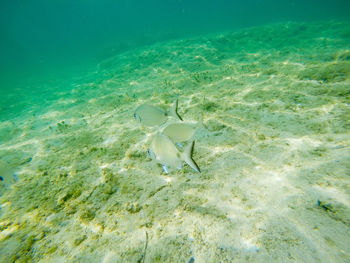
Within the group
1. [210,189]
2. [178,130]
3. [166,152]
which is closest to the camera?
[166,152]

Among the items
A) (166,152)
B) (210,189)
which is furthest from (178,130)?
(210,189)

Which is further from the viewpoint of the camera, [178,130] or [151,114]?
[151,114]

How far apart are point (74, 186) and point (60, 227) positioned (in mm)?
819

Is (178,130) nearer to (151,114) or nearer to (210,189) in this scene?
(151,114)

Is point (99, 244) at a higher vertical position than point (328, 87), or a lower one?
lower

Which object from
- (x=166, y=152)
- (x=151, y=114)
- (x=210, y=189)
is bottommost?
(x=210, y=189)

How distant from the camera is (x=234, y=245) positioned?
1.79m

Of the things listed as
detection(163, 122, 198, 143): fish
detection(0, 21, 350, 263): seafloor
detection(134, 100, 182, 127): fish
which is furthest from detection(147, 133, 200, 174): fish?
detection(0, 21, 350, 263): seafloor

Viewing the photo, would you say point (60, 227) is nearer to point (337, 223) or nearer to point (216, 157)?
point (216, 157)

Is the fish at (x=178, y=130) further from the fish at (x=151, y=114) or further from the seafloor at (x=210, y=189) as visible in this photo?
the seafloor at (x=210, y=189)

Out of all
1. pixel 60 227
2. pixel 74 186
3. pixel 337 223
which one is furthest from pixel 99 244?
pixel 337 223

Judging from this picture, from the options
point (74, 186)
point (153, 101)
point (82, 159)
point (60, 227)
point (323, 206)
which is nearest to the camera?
point (323, 206)

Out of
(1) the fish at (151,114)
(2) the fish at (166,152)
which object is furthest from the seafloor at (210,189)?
(1) the fish at (151,114)

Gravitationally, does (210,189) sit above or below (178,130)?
below
